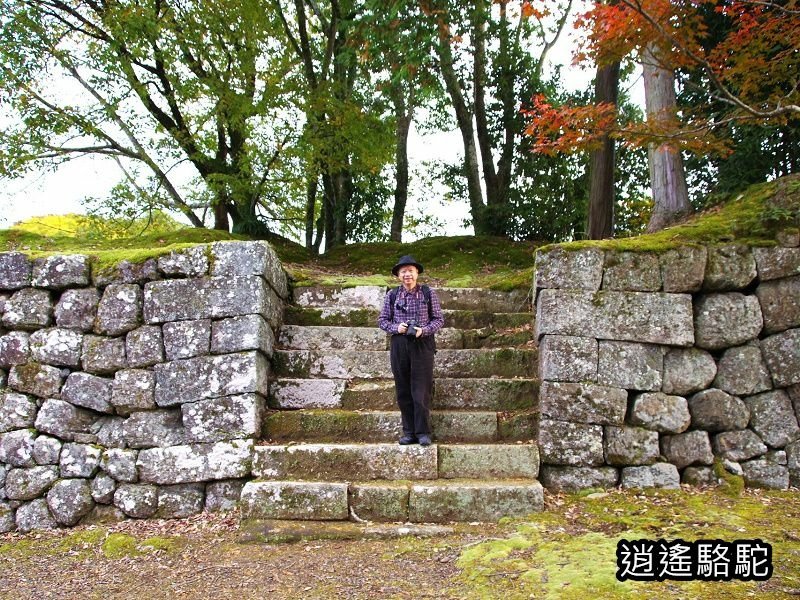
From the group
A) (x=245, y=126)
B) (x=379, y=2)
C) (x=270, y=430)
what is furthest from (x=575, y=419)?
(x=245, y=126)

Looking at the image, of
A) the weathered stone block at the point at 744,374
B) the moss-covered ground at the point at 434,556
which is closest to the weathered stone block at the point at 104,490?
the moss-covered ground at the point at 434,556

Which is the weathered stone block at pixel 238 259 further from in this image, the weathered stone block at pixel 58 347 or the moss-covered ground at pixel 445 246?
the weathered stone block at pixel 58 347

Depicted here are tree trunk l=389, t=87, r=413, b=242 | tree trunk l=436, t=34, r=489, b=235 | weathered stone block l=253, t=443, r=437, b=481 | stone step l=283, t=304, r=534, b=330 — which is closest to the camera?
weathered stone block l=253, t=443, r=437, b=481

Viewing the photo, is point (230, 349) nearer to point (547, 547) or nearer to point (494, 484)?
point (494, 484)

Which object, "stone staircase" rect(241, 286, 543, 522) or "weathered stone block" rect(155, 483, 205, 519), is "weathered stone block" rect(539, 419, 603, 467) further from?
"weathered stone block" rect(155, 483, 205, 519)

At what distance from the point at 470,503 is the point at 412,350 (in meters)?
1.35

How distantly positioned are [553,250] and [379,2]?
17.4 feet

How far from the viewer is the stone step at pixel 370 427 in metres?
5.55

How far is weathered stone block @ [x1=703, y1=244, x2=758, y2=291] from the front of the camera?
558cm

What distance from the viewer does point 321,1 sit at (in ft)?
46.6

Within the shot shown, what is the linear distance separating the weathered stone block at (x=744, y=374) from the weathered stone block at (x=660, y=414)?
0.45m

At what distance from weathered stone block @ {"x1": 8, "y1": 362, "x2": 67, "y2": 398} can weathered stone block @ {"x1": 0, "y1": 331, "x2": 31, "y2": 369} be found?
7 cm

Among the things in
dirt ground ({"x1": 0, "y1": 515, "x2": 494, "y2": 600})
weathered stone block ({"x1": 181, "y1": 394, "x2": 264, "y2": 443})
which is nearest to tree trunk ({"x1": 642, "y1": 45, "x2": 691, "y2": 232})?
dirt ground ({"x1": 0, "y1": 515, "x2": 494, "y2": 600})

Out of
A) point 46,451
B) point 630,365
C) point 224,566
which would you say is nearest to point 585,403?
point 630,365
